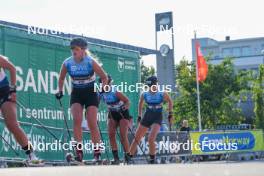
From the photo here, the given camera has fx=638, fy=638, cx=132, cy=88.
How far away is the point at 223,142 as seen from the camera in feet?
71.0

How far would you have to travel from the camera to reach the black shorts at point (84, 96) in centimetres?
923

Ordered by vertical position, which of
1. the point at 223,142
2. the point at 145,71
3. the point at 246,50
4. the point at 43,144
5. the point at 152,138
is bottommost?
the point at 223,142

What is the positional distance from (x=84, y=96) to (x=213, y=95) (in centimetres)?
3099

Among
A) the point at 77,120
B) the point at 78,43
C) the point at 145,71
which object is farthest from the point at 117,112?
the point at 145,71

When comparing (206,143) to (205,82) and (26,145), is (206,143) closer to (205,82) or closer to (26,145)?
(26,145)

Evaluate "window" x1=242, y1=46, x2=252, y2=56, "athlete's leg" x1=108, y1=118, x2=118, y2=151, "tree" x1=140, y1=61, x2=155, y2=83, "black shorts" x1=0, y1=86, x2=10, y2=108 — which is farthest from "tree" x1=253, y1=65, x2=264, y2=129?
"window" x1=242, y1=46, x2=252, y2=56

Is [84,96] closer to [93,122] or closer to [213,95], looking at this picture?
[93,122]

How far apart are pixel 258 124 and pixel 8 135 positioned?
102 feet

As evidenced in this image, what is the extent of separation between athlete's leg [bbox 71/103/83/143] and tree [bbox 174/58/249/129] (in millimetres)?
30410

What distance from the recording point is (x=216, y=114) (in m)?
40.0

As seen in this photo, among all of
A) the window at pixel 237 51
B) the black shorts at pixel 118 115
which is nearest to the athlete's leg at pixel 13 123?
the black shorts at pixel 118 115

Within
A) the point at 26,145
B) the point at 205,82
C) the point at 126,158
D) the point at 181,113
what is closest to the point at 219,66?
the point at 205,82

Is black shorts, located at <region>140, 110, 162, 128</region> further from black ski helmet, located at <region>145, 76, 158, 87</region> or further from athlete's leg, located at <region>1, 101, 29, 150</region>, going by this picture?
athlete's leg, located at <region>1, 101, 29, 150</region>

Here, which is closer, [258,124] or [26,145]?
[26,145]
